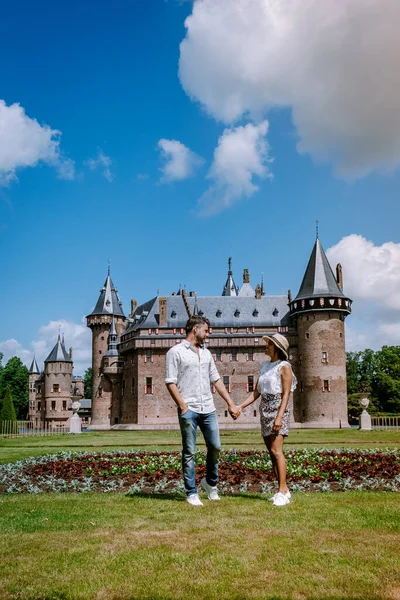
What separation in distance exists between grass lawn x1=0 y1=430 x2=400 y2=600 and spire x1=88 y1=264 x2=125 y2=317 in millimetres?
53348

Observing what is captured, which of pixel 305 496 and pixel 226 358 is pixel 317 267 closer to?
pixel 226 358

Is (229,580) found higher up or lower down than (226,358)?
lower down

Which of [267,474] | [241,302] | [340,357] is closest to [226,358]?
[241,302]

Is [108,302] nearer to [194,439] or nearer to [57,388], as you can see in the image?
[57,388]

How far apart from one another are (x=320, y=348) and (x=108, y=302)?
21998 millimetres

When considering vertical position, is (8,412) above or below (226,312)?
below

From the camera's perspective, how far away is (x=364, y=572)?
4281mm

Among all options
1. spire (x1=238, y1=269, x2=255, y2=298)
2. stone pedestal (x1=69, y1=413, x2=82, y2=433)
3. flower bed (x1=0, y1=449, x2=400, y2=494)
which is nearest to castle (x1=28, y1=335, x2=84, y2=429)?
spire (x1=238, y1=269, x2=255, y2=298)

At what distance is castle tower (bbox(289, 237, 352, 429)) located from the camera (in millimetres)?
49031

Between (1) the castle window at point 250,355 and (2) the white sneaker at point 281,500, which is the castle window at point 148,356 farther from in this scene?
(2) the white sneaker at point 281,500

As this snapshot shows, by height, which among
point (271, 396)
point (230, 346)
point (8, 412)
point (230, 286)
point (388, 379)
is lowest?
point (8, 412)

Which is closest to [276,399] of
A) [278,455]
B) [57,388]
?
[278,455]

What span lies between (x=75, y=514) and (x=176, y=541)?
1660 millimetres

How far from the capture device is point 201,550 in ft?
16.0
